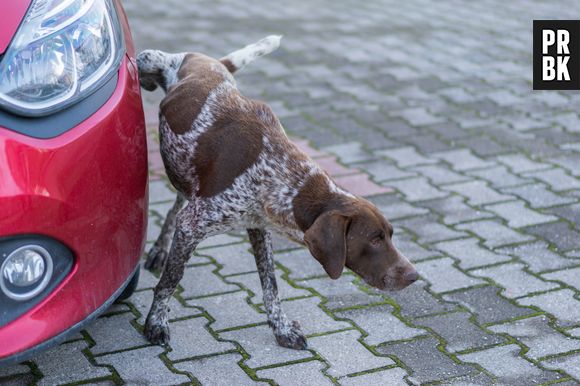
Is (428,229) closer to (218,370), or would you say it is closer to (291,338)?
(291,338)

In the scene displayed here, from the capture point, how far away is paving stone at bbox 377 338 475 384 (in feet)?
12.7

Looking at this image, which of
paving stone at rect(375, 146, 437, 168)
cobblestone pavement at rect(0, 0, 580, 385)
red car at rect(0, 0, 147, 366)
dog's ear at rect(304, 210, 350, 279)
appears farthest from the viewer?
paving stone at rect(375, 146, 437, 168)

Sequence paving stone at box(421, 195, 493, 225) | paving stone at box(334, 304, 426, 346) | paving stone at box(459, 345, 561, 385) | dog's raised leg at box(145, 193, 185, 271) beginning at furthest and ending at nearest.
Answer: paving stone at box(421, 195, 493, 225) < dog's raised leg at box(145, 193, 185, 271) < paving stone at box(334, 304, 426, 346) < paving stone at box(459, 345, 561, 385)

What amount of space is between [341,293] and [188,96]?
4.06 ft

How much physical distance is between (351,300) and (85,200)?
1616mm

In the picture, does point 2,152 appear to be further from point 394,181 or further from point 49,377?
point 394,181

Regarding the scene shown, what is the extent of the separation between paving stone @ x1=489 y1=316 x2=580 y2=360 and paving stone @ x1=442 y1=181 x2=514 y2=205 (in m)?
1.56

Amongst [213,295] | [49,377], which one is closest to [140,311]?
[213,295]

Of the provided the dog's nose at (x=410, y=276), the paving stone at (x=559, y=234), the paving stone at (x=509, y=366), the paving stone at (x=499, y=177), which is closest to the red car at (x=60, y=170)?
the dog's nose at (x=410, y=276)

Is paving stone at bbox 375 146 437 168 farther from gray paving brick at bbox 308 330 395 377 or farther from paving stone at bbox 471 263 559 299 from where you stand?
gray paving brick at bbox 308 330 395 377

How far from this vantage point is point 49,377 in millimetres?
3828

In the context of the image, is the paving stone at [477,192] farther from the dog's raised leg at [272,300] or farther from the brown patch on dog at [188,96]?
the brown patch on dog at [188,96]

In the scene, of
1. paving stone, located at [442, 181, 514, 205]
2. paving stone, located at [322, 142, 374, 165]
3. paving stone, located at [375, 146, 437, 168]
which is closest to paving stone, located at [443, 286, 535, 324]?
paving stone, located at [442, 181, 514, 205]

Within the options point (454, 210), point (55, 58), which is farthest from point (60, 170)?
point (454, 210)
